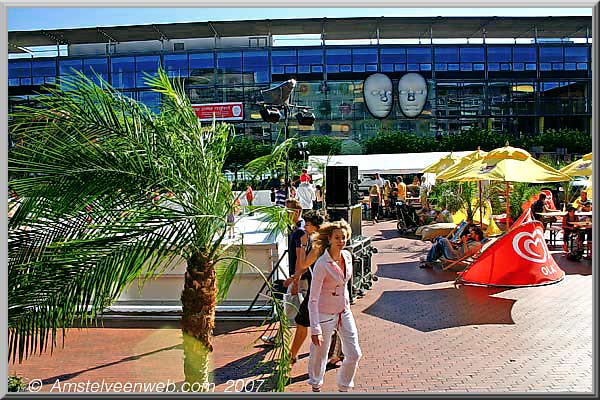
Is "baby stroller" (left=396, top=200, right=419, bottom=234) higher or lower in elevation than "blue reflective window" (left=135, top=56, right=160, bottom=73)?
lower

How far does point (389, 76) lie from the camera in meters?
47.0

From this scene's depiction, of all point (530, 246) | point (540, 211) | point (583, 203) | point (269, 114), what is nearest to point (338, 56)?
point (583, 203)

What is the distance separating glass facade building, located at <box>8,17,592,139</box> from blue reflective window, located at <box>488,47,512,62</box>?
74 mm

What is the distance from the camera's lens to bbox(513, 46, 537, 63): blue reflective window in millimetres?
48375

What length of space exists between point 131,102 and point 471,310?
5.90m

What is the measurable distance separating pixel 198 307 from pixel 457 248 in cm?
872

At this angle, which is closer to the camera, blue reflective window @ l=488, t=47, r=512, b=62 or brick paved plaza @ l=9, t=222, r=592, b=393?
brick paved plaza @ l=9, t=222, r=592, b=393

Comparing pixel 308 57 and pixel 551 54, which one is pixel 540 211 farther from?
pixel 551 54

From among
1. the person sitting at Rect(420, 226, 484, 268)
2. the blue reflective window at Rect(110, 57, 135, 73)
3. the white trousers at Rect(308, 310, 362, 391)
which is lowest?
the white trousers at Rect(308, 310, 362, 391)

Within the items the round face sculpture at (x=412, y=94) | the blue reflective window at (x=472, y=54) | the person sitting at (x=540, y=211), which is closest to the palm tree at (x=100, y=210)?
the person sitting at (x=540, y=211)

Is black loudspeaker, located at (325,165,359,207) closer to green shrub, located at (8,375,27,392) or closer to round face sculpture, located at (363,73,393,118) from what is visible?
green shrub, located at (8,375,27,392)

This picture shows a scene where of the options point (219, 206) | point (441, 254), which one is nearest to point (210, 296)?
point (219, 206)

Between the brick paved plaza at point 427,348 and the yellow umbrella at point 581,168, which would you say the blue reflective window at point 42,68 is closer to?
the yellow umbrella at point 581,168

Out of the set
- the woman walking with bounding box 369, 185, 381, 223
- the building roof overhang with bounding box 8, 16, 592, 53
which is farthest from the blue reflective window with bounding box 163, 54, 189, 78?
the woman walking with bounding box 369, 185, 381, 223
